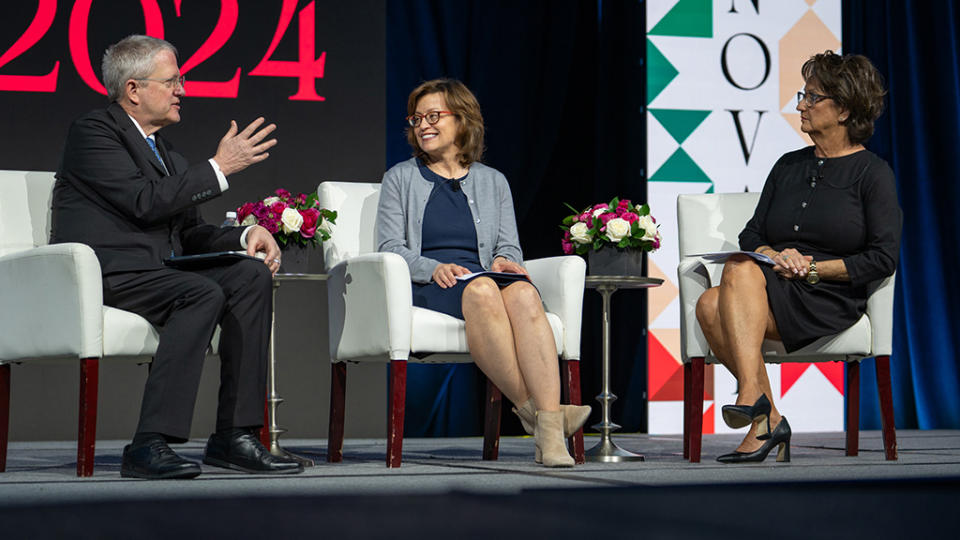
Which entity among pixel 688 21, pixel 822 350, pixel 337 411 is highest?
pixel 688 21

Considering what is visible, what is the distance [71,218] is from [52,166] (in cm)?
195

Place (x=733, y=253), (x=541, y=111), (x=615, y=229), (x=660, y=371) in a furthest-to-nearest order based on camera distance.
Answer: (x=541, y=111)
(x=660, y=371)
(x=615, y=229)
(x=733, y=253)

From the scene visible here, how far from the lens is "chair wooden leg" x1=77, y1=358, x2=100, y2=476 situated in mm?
2871

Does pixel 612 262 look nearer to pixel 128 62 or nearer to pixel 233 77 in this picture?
pixel 128 62

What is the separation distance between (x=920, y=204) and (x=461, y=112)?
3.22 meters

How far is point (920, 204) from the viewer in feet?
19.1

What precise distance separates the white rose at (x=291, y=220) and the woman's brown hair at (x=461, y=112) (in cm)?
44

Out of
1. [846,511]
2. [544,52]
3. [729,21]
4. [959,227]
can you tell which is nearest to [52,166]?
[544,52]

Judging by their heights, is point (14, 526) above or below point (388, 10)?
below

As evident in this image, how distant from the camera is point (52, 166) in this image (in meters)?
4.85

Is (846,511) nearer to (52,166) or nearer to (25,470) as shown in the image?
(25,470)

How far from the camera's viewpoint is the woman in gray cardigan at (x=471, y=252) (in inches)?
124

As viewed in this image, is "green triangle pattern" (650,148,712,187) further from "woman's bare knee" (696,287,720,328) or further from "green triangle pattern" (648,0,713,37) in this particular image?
"woman's bare knee" (696,287,720,328)

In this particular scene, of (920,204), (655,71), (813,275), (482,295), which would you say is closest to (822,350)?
(813,275)
